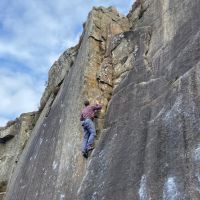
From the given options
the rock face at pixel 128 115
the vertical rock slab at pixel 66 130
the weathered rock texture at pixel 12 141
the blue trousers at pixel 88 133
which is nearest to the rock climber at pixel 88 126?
the blue trousers at pixel 88 133

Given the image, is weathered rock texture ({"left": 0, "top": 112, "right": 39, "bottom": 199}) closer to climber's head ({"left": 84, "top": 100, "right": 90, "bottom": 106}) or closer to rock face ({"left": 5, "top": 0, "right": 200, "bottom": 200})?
rock face ({"left": 5, "top": 0, "right": 200, "bottom": 200})

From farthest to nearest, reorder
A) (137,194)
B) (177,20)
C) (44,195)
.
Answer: (44,195), (177,20), (137,194)

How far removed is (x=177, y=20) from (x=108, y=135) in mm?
3056

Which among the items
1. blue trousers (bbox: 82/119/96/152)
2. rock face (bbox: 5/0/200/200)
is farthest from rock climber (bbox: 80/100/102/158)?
rock face (bbox: 5/0/200/200)

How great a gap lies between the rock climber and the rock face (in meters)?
0.21

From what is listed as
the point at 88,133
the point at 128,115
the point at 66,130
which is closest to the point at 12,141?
the point at 66,130

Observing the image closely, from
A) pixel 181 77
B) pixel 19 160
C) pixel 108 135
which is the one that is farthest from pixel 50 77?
pixel 181 77

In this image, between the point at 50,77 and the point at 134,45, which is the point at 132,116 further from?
the point at 50,77

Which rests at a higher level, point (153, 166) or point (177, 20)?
point (177, 20)

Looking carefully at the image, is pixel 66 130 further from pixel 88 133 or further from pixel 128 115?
pixel 128 115

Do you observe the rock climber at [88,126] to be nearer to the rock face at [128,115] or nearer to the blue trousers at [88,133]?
the blue trousers at [88,133]

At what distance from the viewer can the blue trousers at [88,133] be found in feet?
29.9

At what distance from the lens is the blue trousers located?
9125mm

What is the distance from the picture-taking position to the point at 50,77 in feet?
50.5
